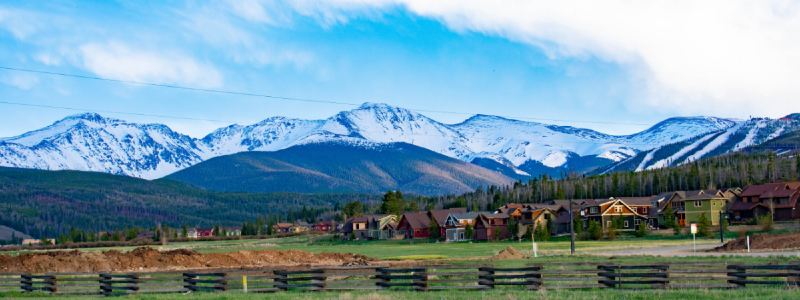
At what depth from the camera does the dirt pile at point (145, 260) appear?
4456cm

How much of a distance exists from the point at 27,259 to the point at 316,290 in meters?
28.0

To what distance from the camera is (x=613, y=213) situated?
103750 mm

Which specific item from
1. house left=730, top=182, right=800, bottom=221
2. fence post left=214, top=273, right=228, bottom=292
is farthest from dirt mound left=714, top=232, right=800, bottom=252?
house left=730, top=182, right=800, bottom=221

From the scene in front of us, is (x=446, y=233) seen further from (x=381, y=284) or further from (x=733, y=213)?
(x=381, y=284)

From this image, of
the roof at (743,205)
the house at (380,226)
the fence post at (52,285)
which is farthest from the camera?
the house at (380,226)

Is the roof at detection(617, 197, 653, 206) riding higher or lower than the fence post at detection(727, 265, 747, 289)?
higher

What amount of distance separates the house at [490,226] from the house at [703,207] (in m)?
26.9

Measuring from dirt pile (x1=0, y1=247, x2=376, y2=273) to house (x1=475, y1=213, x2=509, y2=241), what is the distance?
168 ft

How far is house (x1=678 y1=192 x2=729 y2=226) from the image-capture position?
97.9 meters

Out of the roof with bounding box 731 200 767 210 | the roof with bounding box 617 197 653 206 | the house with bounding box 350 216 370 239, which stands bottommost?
the house with bounding box 350 216 370 239

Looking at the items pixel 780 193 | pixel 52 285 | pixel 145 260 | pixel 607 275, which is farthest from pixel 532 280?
pixel 780 193

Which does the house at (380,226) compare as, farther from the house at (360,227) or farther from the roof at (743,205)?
the roof at (743,205)

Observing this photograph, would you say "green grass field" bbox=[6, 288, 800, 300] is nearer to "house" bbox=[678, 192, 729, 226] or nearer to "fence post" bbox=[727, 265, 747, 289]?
"fence post" bbox=[727, 265, 747, 289]

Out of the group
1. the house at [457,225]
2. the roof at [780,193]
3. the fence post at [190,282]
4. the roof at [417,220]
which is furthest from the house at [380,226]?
the fence post at [190,282]
